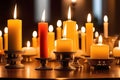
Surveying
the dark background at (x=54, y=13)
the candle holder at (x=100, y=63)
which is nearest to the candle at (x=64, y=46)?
the candle holder at (x=100, y=63)

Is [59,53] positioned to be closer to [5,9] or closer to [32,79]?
[32,79]

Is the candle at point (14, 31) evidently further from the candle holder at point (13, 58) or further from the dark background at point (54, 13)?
the dark background at point (54, 13)

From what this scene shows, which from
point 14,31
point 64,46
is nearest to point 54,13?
point 14,31

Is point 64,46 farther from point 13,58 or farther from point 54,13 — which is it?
point 54,13

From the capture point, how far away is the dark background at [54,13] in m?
2.75

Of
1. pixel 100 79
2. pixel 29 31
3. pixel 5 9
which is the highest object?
pixel 5 9

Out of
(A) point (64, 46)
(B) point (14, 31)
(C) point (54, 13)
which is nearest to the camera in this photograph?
(A) point (64, 46)

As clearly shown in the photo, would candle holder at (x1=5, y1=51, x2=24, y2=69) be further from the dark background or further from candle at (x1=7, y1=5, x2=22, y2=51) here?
the dark background

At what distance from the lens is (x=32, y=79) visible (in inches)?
33.2

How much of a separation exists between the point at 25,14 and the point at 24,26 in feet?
0.33

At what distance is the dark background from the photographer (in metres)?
2.75

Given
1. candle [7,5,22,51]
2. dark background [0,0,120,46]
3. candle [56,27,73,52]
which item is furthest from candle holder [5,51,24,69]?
dark background [0,0,120,46]

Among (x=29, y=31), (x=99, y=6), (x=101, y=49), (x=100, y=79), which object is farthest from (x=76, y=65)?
(x=99, y=6)

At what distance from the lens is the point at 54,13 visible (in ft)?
9.20
